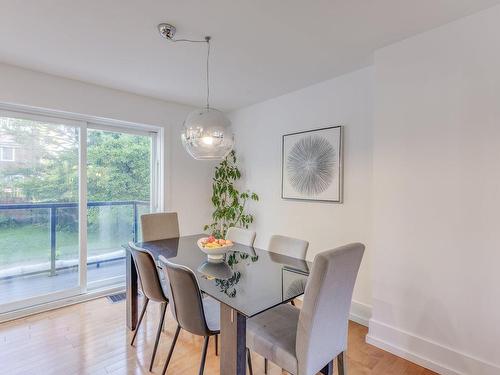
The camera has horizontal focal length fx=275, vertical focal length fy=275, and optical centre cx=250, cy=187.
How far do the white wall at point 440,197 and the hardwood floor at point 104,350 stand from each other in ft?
0.67

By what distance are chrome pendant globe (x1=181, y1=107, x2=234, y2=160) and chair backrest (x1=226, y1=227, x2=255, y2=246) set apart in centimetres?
100

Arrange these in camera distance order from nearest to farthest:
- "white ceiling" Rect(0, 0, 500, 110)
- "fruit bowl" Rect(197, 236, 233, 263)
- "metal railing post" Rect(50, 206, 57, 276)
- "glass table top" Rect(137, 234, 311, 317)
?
"glass table top" Rect(137, 234, 311, 317), "white ceiling" Rect(0, 0, 500, 110), "fruit bowl" Rect(197, 236, 233, 263), "metal railing post" Rect(50, 206, 57, 276)

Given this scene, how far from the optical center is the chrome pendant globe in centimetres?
200

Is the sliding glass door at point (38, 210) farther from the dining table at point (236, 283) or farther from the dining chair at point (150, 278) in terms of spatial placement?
the dining chair at point (150, 278)

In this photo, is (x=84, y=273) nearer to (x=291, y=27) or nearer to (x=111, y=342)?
(x=111, y=342)

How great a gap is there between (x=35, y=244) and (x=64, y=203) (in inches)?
20.0

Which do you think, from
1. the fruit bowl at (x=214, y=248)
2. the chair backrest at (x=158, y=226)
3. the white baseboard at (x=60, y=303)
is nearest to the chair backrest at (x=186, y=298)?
the fruit bowl at (x=214, y=248)

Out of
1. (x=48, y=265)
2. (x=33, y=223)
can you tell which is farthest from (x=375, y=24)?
(x=48, y=265)

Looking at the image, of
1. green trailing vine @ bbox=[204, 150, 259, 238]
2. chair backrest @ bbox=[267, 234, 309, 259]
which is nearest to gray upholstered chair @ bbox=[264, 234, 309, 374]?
chair backrest @ bbox=[267, 234, 309, 259]

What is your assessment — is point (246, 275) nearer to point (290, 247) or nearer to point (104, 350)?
point (290, 247)

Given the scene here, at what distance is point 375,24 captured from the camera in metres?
1.95

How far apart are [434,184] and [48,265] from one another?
12.6 ft

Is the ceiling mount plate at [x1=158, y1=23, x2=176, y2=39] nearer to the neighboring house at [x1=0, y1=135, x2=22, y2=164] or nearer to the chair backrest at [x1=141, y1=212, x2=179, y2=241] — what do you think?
the chair backrest at [x1=141, y1=212, x2=179, y2=241]

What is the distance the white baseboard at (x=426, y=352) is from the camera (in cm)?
182
